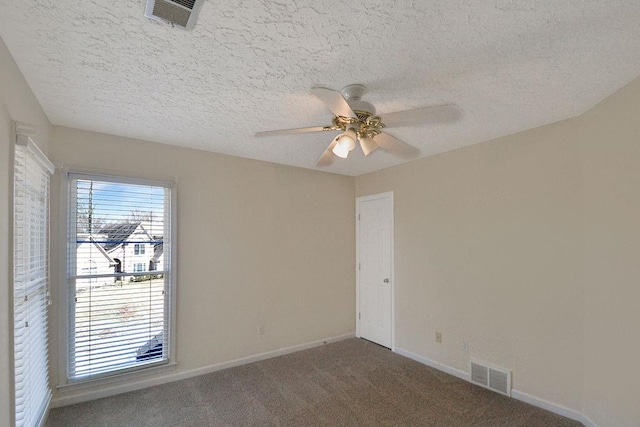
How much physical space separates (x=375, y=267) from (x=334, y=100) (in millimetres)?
3110

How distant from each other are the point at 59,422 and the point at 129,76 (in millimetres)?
2684

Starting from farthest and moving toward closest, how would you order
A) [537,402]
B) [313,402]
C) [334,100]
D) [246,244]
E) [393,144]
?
[246,244] → [313,402] → [537,402] → [393,144] → [334,100]

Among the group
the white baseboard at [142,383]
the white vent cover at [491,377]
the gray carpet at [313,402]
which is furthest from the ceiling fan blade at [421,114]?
the white baseboard at [142,383]

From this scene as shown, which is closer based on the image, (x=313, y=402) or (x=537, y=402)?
(x=537, y=402)

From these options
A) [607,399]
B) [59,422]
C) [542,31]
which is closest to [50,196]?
[59,422]

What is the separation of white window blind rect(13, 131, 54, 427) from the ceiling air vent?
3.91ft

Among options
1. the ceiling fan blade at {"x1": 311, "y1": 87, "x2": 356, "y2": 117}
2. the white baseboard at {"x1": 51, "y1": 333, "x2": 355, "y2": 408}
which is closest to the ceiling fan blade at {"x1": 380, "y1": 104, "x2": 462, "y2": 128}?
the ceiling fan blade at {"x1": 311, "y1": 87, "x2": 356, "y2": 117}

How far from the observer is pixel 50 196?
2.64 metres

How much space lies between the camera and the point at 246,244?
146 inches

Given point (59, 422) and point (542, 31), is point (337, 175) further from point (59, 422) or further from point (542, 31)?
point (59, 422)

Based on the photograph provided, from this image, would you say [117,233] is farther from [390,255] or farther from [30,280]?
[390,255]

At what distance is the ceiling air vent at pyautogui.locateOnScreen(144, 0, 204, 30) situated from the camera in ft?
4.19

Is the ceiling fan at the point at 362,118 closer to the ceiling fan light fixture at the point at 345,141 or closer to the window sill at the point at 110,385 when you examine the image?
the ceiling fan light fixture at the point at 345,141

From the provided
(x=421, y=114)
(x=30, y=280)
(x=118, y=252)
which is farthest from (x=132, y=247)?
(x=421, y=114)
